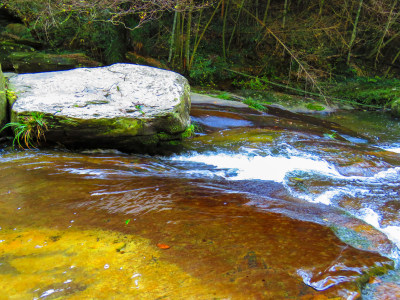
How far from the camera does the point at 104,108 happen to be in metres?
4.37

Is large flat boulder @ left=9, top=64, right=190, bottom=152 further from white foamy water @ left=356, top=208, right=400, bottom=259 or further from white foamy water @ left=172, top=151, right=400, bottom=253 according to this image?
white foamy water @ left=356, top=208, right=400, bottom=259

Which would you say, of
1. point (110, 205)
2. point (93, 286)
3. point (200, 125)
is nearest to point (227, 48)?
point (200, 125)

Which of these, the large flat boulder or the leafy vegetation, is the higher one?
the leafy vegetation

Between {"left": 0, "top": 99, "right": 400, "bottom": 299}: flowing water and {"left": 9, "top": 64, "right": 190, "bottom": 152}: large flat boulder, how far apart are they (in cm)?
36

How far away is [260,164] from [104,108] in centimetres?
254

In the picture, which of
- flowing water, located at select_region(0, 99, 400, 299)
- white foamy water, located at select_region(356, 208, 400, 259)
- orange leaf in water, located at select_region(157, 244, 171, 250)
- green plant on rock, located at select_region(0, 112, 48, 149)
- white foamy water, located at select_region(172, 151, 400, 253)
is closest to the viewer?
flowing water, located at select_region(0, 99, 400, 299)

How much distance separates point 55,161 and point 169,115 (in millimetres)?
1765

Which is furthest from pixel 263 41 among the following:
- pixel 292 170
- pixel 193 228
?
pixel 193 228

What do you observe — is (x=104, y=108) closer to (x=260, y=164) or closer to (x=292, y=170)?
(x=260, y=164)

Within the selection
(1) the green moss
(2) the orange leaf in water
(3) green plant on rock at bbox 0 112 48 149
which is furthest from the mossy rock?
(2) the orange leaf in water

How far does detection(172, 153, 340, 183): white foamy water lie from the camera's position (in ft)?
13.4

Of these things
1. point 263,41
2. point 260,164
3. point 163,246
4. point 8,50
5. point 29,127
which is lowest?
point 260,164

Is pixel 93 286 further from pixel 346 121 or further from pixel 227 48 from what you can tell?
pixel 227 48

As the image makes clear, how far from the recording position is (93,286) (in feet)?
5.15
